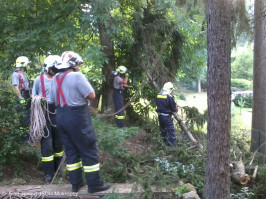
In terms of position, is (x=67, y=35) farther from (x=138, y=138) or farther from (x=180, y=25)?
(x=180, y=25)

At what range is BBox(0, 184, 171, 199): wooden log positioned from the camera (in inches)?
169

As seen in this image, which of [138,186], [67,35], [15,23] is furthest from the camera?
[15,23]

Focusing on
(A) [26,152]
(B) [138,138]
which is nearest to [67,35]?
(A) [26,152]

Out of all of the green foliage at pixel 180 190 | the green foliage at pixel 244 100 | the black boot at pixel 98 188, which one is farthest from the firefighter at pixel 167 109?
the green foliage at pixel 244 100

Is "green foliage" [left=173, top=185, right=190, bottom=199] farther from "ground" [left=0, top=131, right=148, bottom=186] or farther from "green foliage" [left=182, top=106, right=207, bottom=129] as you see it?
"green foliage" [left=182, top=106, right=207, bottom=129]

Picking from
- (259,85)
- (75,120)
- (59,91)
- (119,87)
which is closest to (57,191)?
(75,120)

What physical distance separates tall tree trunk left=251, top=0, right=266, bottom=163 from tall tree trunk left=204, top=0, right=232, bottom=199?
14.5 ft

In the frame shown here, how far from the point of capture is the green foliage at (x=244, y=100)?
86.6 feet

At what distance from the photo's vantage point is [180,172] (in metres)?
5.48

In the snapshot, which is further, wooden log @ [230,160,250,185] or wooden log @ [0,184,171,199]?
wooden log @ [230,160,250,185]

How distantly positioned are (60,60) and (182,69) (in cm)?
834

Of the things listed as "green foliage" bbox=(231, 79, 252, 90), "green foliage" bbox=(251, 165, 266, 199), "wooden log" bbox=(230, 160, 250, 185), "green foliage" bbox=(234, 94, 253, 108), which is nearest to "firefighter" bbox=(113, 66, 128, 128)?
"wooden log" bbox=(230, 160, 250, 185)

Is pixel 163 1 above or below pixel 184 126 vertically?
above

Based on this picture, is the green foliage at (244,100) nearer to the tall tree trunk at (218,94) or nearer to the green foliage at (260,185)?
the green foliage at (260,185)
